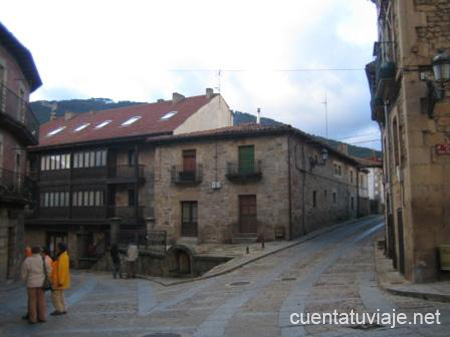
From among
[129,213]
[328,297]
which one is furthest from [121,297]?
[129,213]

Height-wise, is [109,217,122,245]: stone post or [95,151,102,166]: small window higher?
[95,151,102,166]: small window

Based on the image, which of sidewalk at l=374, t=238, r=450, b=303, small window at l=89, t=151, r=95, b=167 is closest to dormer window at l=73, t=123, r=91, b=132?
small window at l=89, t=151, r=95, b=167

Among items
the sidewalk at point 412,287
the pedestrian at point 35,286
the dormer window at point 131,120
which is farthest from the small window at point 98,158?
the pedestrian at point 35,286

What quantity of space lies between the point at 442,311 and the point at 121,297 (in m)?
8.27

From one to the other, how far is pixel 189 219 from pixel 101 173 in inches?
290

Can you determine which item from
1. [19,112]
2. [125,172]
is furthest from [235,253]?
[125,172]

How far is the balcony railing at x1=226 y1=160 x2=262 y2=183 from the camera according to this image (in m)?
25.0

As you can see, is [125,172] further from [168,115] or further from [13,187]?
[13,187]

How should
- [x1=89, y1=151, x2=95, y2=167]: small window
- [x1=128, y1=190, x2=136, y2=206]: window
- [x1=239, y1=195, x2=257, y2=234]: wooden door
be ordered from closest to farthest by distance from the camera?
[x1=239, y1=195, x2=257, y2=234]: wooden door → [x1=128, y1=190, x2=136, y2=206]: window → [x1=89, y1=151, x2=95, y2=167]: small window

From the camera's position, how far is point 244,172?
83.1 ft

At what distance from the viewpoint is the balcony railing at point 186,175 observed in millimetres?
26580

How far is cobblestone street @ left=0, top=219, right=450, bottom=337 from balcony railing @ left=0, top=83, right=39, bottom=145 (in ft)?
19.6

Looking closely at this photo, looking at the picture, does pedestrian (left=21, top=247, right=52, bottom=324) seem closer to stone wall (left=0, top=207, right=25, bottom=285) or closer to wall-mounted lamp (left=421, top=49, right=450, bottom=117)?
wall-mounted lamp (left=421, top=49, right=450, bottom=117)

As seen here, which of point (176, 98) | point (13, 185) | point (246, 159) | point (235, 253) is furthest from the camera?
point (176, 98)
